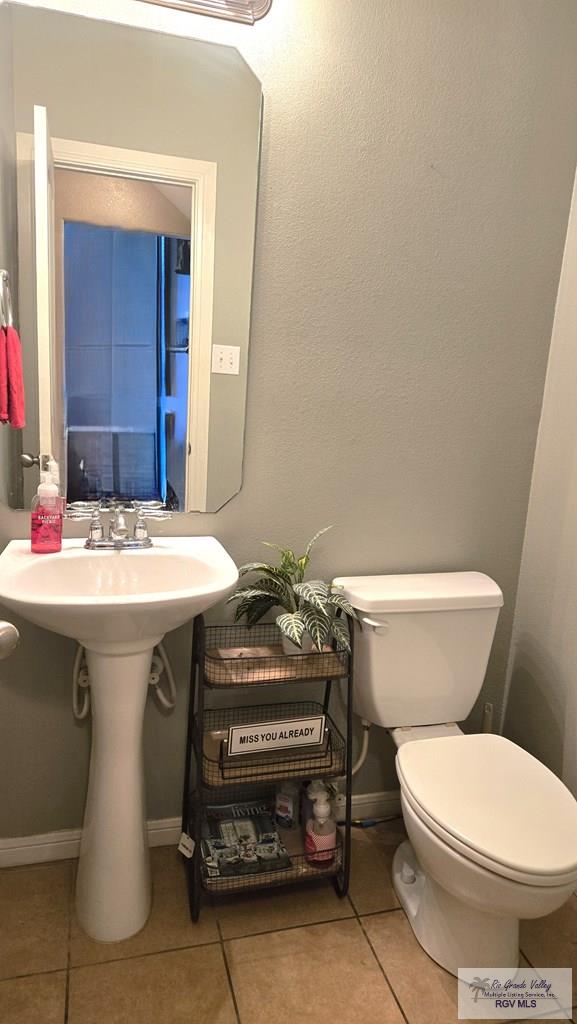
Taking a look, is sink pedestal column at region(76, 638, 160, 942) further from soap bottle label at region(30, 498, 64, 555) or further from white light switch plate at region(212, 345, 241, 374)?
white light switch plate at region(212, 345, 241, 374)

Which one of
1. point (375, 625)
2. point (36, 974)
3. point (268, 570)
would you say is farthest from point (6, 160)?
point (36, 974)

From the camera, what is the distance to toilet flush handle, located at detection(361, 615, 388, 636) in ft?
5.50

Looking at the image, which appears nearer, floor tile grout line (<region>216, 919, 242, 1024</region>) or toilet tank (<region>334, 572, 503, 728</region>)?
floor tile grout line (<region>216, 919, 242, 1024</region>)

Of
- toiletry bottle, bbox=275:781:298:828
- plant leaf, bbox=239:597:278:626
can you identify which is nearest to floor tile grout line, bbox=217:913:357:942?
toiletry bottle, bbox=275:781:298:828

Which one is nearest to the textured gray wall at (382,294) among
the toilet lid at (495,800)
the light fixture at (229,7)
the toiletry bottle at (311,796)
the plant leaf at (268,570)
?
the light fixture at (229,7)

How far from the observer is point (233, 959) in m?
1.54

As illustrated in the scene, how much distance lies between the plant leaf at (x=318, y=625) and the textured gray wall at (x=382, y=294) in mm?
293

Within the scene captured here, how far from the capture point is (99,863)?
156 cm

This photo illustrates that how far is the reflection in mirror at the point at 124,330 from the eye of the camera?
4.93ft

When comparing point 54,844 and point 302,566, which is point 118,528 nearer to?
point 302,566

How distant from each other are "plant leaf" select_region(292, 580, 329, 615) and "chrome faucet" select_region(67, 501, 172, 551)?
36cm

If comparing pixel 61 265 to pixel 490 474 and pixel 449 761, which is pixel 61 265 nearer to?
pixel 490 474

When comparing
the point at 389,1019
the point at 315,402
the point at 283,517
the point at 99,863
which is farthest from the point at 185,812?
the point at 315,402

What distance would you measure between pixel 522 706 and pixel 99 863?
1.24m
